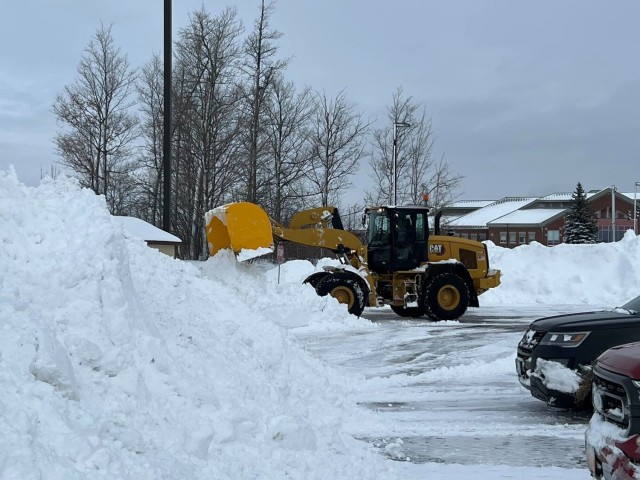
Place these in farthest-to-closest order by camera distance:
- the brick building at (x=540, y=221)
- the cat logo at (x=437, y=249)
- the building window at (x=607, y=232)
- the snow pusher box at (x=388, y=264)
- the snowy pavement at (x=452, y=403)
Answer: the brick building at (x=540, y=221) → the building window at (x=607, y=232) → the cat logo at (x=437, y=249) → the snow pusher box at (x=388, y=264) → the snowy pavement at (x=452, y=403)

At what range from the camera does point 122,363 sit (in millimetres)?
5277

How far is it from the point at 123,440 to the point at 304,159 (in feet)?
110

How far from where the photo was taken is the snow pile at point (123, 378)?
13.1ft

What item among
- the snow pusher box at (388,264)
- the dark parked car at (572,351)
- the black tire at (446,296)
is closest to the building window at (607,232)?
the snow pusher box at (388,264)

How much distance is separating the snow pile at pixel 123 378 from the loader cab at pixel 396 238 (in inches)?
354

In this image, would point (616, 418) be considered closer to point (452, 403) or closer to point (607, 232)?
point (452, 403)

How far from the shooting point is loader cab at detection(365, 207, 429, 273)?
1744 cm

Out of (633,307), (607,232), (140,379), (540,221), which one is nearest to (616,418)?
(140,379)

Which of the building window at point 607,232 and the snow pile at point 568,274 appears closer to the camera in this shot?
the snow pile at point 568,274

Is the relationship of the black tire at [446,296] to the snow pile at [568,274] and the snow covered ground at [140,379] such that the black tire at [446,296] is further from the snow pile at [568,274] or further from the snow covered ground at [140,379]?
the snow covered ground at [140,379]

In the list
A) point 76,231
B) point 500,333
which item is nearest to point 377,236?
point 500,333

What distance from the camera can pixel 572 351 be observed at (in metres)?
7.24

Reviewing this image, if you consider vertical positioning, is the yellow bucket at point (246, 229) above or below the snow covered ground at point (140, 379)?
above

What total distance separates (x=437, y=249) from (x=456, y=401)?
1011 cm
